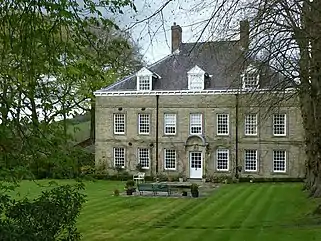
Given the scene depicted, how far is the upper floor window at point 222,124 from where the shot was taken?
132ft

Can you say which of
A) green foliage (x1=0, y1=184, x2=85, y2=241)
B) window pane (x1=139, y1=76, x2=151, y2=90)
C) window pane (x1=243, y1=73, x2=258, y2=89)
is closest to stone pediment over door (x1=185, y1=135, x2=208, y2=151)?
window pane (x1=139, y1=76, x2=151, y2=90)

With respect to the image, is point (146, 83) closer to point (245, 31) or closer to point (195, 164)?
point (195, 164)

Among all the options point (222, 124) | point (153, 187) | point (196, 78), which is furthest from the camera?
point (196, 78)

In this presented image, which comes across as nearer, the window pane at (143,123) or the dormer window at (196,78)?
the dormer window at (196,78)

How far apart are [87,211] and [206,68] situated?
867 inches

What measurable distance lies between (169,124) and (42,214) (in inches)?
1289

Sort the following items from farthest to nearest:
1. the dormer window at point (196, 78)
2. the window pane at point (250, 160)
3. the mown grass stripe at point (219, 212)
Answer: the dormer window at point (196, 78), the window pane at point (250, 160), the mown grass stripe at point (219, 212)

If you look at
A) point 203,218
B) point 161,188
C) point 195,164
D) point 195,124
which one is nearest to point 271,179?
point 195,164

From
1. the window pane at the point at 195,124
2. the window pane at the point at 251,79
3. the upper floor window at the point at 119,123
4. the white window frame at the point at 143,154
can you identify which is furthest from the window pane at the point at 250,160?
the window pane at the point at 251,79

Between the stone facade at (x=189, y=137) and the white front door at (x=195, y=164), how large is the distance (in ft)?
0.74

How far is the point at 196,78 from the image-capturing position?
1598 inches

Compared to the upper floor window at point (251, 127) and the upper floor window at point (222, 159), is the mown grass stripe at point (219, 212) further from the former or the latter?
the upper floor window at point (251, 127)

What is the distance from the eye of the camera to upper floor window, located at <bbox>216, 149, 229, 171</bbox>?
4031cm

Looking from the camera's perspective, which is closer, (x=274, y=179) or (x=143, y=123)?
(x=274, y=179)
